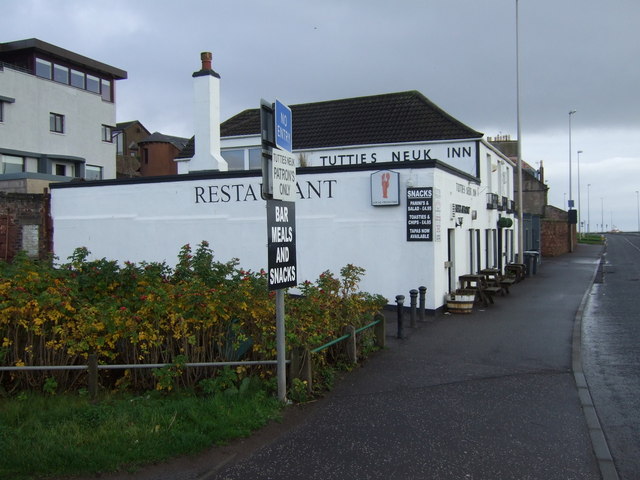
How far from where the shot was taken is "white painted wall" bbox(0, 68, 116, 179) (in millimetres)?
35062

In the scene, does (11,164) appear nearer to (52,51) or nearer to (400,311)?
(52,51)

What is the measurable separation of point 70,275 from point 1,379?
1.70m

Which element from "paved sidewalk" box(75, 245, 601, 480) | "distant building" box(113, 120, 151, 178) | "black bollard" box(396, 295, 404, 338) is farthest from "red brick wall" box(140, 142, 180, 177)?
"paved sidewalk" box(75, 245, 601, 480)

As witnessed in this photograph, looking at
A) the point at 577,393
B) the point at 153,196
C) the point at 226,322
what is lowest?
the point at 577,393

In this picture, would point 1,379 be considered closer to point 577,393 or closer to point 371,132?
point 577,393

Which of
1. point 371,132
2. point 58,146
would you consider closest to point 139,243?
point 371,132

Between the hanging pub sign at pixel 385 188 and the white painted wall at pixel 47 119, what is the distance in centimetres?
2705

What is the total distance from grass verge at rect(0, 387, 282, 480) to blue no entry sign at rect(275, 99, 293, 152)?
278 centimetres

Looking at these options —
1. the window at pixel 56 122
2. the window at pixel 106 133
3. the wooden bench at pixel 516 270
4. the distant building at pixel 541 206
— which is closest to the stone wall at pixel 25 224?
the wooden bench at pixel 516 270

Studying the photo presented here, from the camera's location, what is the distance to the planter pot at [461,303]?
1491 cm

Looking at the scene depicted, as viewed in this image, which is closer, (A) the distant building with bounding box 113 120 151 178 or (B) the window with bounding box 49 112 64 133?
(B) the window with bounding box 49 112 64 133

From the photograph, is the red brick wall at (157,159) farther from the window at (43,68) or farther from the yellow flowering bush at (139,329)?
the yellow flowering bush at (139,329)

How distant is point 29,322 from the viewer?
23.6 feet

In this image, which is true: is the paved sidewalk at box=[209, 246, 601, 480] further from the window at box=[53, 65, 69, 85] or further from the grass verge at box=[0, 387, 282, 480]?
the window at box=[53, 65, 69, 85]
